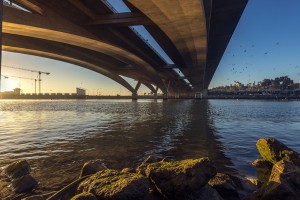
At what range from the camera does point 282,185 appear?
634cm

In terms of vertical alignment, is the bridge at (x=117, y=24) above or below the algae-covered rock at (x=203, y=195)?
above

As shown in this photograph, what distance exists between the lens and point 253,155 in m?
12.1

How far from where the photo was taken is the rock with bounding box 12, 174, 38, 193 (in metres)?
7.34

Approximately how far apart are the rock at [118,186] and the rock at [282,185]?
322 cm

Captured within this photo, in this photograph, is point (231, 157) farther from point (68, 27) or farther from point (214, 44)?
point (214, 44)

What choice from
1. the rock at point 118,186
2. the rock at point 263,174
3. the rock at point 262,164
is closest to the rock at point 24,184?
the rock at point 118,186

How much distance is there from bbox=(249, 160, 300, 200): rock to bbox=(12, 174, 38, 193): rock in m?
6.57

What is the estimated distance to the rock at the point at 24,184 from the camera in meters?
7.34

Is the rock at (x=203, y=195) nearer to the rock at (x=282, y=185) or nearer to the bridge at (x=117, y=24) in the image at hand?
the rock at (x=282, y=185)

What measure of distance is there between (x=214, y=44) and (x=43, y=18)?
37.9m

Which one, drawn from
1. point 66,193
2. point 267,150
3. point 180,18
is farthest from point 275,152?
point 180,18

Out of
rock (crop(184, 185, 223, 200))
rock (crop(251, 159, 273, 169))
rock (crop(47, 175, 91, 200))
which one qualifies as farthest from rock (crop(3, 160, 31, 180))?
rock (crop(251, 159, 273, 169))

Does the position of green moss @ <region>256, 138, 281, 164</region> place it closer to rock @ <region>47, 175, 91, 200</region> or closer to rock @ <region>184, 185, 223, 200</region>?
rock @ <region>184, 185, 223, 200</region>

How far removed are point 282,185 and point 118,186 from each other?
4301mm
